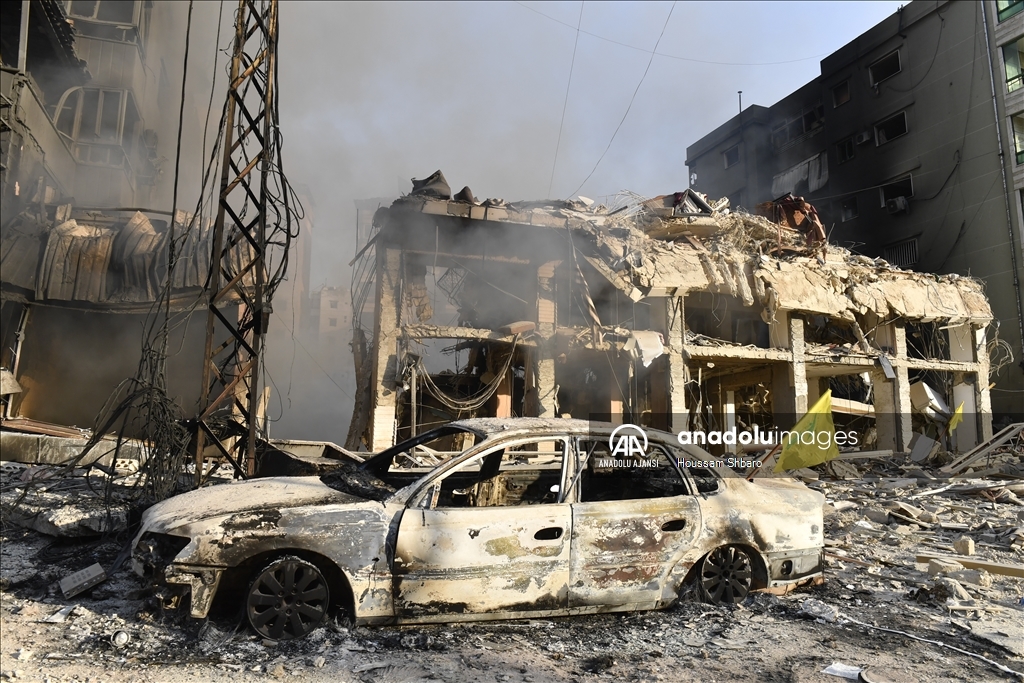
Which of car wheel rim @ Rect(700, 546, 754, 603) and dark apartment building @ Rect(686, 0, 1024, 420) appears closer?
car wheel rim @ Rect(700, 546, 754, 603)

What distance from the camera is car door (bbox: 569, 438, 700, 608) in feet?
14.3

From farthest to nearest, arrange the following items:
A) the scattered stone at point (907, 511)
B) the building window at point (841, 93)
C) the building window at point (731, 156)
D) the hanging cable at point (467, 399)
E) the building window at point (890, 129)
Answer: the building window at point (731, 156)
the building window at point (841, 93)
the building window at point (890, 129)
the hanging cable at point (467, 399)
the scattered stone at point (907, 511)

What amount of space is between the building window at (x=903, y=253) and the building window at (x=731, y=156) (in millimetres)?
11070

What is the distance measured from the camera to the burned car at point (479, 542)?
3928 mm

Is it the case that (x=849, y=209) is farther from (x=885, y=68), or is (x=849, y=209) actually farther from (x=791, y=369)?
(x=791, y=369)

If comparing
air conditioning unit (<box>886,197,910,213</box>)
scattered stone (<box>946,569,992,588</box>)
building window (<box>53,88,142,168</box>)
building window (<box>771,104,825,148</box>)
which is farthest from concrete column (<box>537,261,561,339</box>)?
building window (<box>771,104,825,148</box>)

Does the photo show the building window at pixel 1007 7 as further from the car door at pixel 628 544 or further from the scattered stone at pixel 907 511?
the car door at pixel 628 544

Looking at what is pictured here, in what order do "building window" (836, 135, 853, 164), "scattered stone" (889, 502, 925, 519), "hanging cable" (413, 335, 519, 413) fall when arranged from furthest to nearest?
"building window" (836, 135, 853, 164) → "hanging cable" (413, 335, 519, 413) → "scattered stone" (889, 502, 925, 519)

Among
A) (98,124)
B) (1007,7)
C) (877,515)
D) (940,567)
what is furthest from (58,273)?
(1007,7)

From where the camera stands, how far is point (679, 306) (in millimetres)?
16312

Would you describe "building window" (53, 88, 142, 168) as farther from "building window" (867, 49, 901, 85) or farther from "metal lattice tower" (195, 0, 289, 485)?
"building window" (867, 49, 901, 85)

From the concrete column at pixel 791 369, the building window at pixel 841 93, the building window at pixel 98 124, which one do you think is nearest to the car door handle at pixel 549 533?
the concrete column at pixel 791 369

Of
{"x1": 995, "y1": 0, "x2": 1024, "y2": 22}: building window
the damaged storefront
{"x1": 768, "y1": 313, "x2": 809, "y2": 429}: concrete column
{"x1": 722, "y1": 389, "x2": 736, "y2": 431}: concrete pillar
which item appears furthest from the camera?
{"x1": 995, "y1": 0, "x2": 1024, "y2": 22}: building window

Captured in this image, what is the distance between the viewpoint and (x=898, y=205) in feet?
92.4
